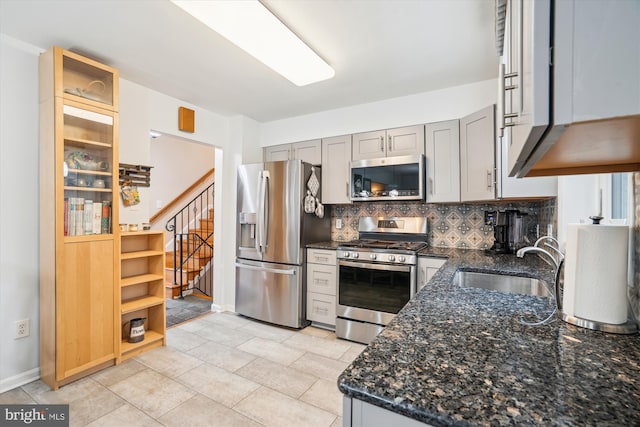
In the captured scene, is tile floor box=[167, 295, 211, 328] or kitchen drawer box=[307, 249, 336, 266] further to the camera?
tile floor box=[167, 295, 211, 328]

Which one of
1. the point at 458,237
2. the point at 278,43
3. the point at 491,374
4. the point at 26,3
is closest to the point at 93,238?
the point at 26,3

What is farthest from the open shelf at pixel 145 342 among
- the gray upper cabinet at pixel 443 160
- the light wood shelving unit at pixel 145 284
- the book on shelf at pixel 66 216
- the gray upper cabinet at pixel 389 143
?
the gray upper cabinet at pixel 443 160

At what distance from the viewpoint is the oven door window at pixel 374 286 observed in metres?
2.70

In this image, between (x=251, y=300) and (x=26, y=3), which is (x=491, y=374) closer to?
(x=26, y=3)

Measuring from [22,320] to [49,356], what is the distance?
35 cm

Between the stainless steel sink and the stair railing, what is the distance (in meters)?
3.81

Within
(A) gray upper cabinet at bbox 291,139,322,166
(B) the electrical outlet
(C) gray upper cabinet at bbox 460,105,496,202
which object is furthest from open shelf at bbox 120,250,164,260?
(C) gray upper cabinet at bbox 460,105,496,202

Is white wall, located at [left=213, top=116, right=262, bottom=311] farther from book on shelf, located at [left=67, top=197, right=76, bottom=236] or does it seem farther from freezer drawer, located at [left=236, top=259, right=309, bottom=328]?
book on shelf, located at [left=67, top=197, right=76, bottom=236]

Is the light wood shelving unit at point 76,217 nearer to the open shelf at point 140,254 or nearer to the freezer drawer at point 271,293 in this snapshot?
the open shelf at point 140,254

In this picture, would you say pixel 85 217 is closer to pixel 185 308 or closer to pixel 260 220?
pixel 260 220

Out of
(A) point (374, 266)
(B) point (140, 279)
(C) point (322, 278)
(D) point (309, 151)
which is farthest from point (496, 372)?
(D) point (309, 151)

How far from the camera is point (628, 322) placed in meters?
0.86

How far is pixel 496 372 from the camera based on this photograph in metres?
0.64

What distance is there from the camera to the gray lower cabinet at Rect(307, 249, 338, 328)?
3182mm
